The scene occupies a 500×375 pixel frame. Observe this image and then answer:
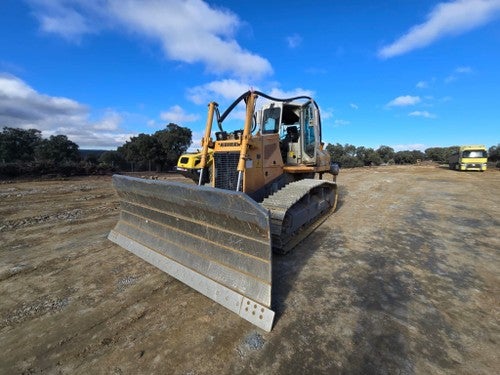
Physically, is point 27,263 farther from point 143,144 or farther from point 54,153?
point 54,153

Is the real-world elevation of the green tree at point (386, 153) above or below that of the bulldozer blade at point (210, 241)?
above

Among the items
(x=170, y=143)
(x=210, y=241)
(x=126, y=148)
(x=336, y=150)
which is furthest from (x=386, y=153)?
(x=210, y=241)

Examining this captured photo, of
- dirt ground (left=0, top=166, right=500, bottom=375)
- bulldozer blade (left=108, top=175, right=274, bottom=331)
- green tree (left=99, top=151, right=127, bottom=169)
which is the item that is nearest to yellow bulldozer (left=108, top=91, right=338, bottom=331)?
bulldozer blade (left=108, top=175, right=274, bottom=331)

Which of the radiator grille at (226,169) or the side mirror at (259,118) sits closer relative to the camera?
the radiator grille at (226,169)

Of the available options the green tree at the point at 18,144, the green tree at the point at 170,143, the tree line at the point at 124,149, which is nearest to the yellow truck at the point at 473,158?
the tree line at the point at 124,149

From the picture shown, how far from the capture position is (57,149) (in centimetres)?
3331

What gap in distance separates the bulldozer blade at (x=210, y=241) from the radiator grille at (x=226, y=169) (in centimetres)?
145

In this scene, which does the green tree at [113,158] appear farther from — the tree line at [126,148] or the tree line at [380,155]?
the tree line at [380,155]

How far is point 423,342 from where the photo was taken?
269cm

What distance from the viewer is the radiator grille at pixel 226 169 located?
5383 millimetres

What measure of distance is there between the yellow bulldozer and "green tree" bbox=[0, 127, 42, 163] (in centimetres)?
3867

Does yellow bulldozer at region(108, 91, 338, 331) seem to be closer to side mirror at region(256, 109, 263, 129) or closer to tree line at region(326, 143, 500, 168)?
side mirror at region(256, 109, 263, 129)

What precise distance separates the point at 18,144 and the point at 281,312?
4467 cm

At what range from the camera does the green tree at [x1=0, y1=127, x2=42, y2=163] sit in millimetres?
34094
